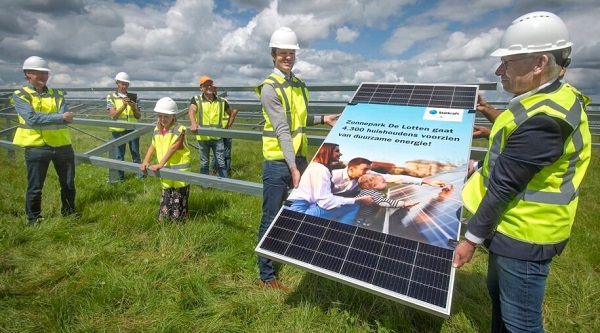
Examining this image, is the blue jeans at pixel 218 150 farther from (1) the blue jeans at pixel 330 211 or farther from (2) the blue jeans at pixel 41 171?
(1) the blue jeans at pixel 330 211

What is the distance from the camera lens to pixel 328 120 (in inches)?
126

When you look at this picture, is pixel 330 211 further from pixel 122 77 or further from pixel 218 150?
pixel 122 77

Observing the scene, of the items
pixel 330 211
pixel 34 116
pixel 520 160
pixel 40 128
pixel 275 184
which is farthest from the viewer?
pixel 40 128

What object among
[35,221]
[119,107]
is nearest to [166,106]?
[35,221]

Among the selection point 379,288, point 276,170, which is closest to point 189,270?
point 276,170

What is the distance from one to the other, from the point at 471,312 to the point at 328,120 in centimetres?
204

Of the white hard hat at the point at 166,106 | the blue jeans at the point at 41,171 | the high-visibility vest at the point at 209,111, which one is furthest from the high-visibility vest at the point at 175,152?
the high-visibility vest at the point at 209,111

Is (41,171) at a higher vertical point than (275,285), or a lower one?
higher

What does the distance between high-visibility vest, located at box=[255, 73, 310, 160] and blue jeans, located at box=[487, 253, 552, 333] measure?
5.46ft

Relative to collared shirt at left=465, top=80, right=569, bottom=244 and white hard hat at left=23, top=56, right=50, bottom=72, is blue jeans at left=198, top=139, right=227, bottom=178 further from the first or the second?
collared shirt at left=465, top=80, right=569, bottom=244

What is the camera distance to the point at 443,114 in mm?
2428

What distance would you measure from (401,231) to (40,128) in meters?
4.61

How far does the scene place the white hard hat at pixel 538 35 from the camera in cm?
149

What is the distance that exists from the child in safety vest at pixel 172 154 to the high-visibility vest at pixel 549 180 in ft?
12.0
